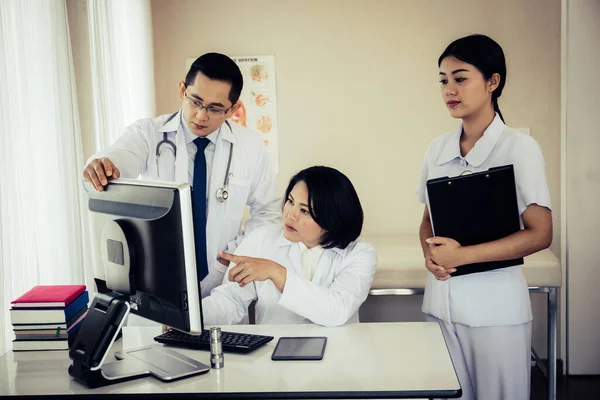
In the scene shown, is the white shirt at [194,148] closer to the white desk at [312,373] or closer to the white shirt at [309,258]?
the white shirt at [309,258]

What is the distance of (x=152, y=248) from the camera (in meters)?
1.46

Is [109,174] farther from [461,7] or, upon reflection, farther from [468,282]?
[461,7]

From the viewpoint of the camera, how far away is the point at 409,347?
5.60 ft

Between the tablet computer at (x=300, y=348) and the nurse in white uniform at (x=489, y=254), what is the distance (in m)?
0.49

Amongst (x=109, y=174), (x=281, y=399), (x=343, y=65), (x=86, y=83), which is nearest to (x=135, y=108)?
(x=86, y=83)

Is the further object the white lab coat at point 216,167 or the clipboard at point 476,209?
the white lab coat at point 216,167

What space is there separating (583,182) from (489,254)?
5.32 feet

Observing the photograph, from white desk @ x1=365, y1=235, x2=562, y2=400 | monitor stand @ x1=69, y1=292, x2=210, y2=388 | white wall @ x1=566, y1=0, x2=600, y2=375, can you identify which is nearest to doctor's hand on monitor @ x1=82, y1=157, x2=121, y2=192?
monitor stand @ x1=69, y1=292, x2=210, y2=388

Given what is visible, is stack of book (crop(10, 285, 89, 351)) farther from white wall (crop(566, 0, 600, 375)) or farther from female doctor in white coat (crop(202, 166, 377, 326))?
white wall (crop(566, 0, 600, 375))

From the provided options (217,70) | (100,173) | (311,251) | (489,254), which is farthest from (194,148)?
(489,254)

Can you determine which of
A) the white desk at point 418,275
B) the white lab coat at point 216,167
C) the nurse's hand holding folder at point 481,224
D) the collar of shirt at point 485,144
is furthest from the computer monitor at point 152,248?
the white desk at point 418,275

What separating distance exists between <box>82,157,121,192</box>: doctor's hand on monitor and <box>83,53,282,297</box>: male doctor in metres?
0.48

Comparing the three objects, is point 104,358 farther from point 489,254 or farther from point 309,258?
point 489,254

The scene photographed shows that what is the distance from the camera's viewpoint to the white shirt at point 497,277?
1.94m
